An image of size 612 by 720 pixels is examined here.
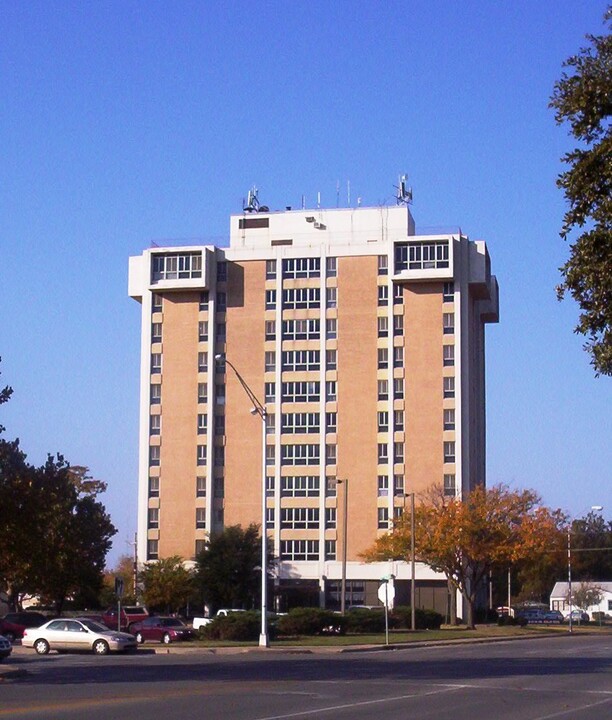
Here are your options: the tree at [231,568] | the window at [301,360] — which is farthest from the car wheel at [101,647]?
the window at [301,360]

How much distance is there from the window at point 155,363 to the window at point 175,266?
6773 mm

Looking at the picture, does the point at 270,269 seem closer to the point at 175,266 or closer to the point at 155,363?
the point at 175,266

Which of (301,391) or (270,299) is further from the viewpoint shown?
(270,299)

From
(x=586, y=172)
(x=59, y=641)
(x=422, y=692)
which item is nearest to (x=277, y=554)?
(x=59, y=641)

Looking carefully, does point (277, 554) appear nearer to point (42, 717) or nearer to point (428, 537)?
point (428, 537)

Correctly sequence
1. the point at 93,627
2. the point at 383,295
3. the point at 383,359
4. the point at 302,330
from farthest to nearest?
the point at 302,330 → the point at 383,295 → the point at 383,359 → the point at 93,627

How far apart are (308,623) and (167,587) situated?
101 feet

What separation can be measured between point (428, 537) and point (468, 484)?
22055 millimetres

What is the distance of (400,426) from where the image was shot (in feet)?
316

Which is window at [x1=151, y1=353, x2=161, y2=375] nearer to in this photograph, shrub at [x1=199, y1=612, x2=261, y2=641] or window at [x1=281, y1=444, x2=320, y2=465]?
window at [x1=281, y1=444, x2=320, y2=465]

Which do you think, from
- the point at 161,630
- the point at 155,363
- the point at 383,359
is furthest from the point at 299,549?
the point at 161,630

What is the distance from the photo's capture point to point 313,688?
25.1 meters

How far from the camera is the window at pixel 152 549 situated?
322ft

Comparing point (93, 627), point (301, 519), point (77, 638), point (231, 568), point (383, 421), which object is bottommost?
point (77, 638)
